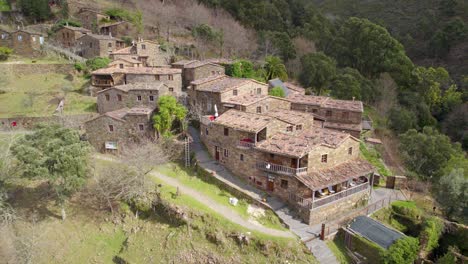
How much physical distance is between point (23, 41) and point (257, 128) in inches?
1691

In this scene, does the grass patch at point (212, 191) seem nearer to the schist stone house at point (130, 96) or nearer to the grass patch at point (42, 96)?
the schist stone house at point (130, 96)

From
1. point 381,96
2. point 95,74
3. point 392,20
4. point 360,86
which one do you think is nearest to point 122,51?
point 95,74

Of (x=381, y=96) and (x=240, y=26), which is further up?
(x=240, y=26)

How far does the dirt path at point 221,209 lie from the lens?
27530mm

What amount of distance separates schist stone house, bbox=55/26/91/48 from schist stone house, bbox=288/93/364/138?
35.2 m

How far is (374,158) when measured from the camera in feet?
134

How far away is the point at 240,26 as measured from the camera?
74.0 m

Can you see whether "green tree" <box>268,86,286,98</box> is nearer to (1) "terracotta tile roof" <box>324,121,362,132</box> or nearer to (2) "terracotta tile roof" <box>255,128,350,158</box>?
(1) "terracotta tile roof" <box>324,121,362,132</box>

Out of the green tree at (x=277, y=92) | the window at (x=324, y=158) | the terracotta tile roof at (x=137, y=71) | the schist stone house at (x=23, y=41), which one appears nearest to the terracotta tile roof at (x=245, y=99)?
the green tree at (x=277, y=92)

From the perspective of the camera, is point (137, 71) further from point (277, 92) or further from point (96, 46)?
point (277, 92)

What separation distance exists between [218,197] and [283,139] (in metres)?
7.53

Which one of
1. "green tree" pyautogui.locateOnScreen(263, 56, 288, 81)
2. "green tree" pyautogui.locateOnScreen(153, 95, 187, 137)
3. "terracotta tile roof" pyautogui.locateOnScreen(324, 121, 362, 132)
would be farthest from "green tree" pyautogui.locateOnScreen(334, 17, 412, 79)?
"green tree" pyautogui.locateOnScreen(153, 95, 187, 137)

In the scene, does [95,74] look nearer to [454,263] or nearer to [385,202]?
[385,202]

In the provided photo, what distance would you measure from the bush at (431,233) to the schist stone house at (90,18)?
186 feet
